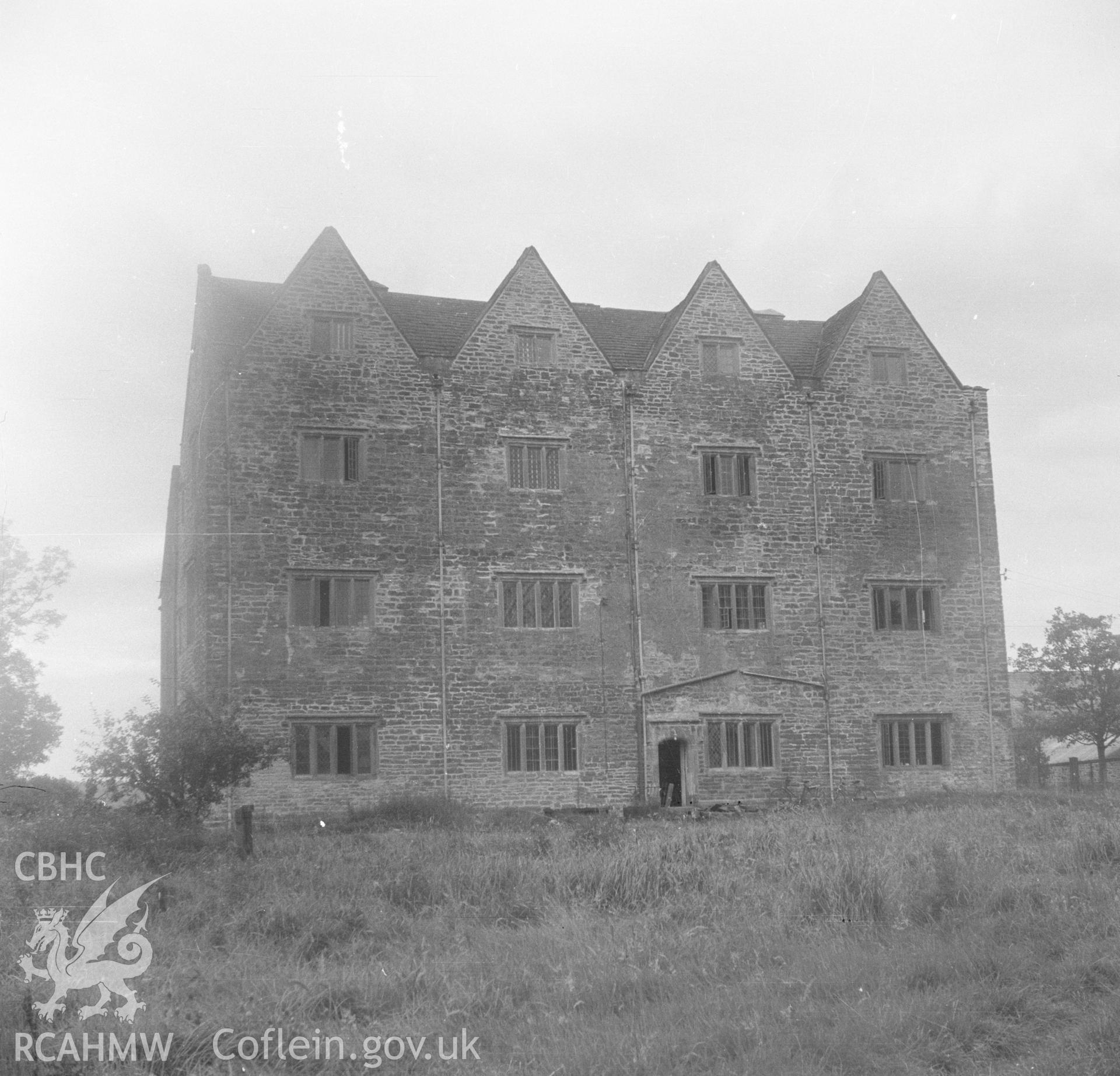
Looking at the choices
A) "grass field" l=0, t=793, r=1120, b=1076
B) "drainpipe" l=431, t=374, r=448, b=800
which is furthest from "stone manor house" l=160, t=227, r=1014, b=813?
"grass field" l=0, t=793, r=1120, b=1076

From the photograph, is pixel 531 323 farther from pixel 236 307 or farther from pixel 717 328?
pixel 236 307

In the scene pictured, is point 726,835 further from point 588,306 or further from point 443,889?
point 588,306

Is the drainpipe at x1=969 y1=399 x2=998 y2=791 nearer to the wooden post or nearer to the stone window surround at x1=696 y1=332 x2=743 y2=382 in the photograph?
the stone window surround at x1=696 y1=332 x2=743 y2=382

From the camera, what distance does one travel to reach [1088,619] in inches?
1678

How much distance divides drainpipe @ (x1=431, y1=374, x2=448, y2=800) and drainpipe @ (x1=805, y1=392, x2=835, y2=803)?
359 inches

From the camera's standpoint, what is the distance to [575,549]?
30547 millimetres

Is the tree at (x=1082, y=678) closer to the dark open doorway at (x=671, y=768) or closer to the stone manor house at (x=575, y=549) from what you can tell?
A: the stone manor house at (x=575, y=549)

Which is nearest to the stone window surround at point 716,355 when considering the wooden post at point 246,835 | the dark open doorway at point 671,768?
the dark open doorway at point 671,768

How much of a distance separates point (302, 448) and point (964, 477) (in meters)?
16.6

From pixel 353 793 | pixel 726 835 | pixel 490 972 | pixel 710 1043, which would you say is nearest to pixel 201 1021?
pixel 490 972

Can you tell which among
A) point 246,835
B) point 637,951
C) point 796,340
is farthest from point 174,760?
point 796,340

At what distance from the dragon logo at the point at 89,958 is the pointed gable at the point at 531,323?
20.1 metres

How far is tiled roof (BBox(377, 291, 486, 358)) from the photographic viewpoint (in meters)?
31.1

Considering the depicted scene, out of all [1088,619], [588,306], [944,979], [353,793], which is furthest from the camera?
[1088,619]
